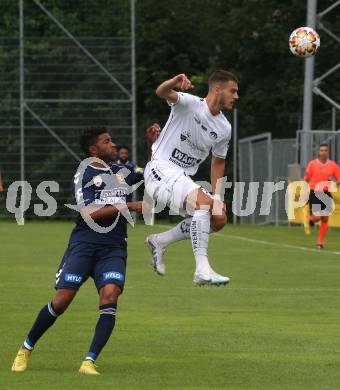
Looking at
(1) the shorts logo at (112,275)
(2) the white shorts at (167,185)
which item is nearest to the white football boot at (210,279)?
(2) the white shorts at (167,185)

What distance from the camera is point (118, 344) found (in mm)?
12984

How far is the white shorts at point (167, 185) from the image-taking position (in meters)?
12.2

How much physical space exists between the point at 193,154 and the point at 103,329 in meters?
2.31

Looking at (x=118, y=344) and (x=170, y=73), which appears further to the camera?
(x=170, y=73)

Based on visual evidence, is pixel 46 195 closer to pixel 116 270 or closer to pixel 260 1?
pixel 260 1

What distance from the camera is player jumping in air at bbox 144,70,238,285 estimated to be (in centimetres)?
1213

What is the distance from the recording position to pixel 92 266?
11.2 m

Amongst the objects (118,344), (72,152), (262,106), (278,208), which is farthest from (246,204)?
(118,344)

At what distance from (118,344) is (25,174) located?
90.3ft

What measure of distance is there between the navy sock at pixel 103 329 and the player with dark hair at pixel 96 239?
0.02 m

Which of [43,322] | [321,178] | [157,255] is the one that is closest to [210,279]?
[157,255]

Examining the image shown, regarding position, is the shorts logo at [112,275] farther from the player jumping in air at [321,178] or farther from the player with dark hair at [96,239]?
the player jumping in air at [321,178]

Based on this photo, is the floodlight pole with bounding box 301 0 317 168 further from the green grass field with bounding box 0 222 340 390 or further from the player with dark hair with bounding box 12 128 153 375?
the player with dark hair with bounding box 12 128 153 375

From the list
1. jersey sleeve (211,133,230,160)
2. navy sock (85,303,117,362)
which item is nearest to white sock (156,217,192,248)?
jersey sleeve (211,133,230,160)
